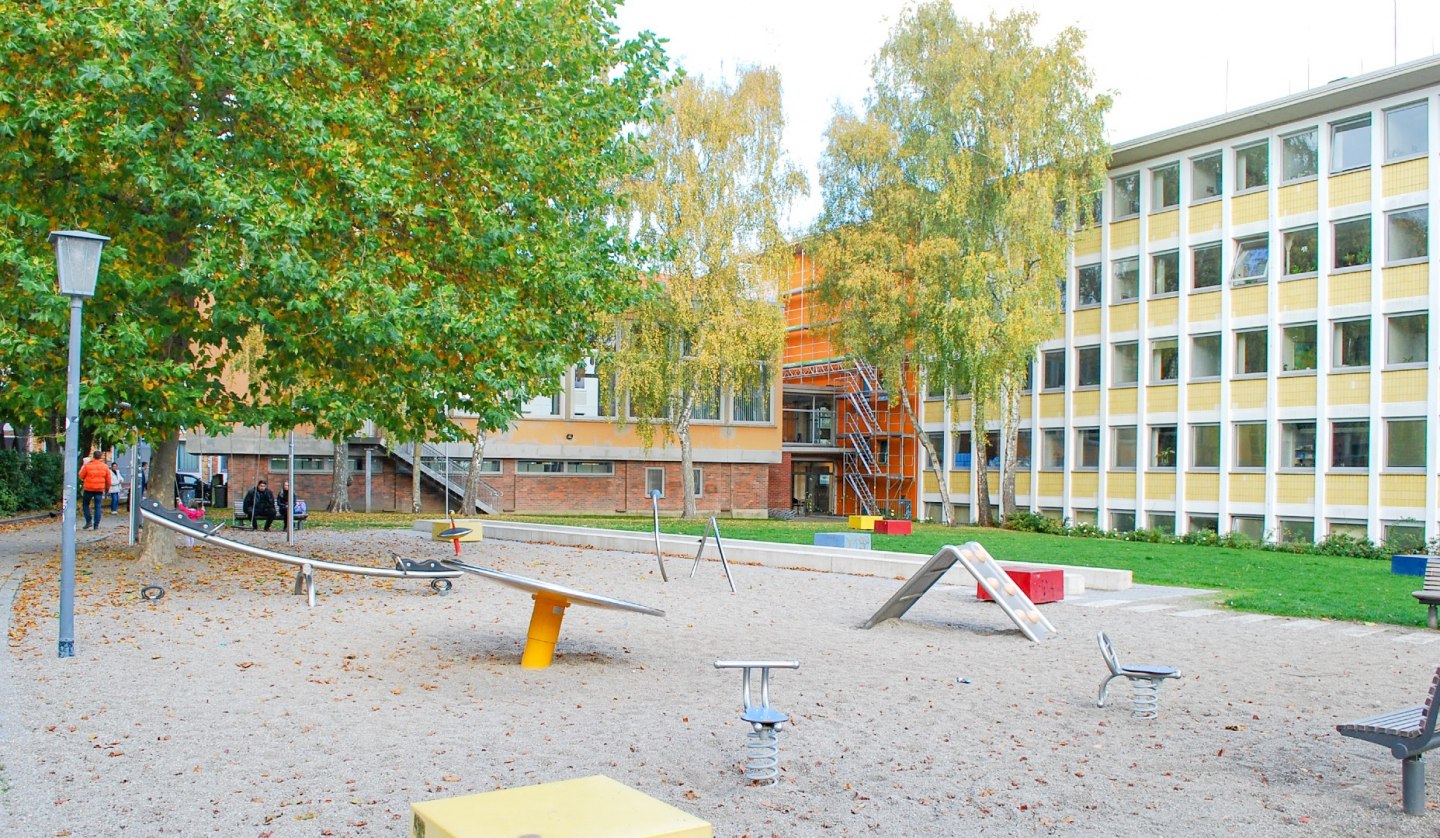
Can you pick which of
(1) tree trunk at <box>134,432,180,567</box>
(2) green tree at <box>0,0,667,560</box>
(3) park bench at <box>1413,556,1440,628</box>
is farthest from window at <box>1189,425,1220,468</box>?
(1) tree trunk at <box>134,432,180,567</box>

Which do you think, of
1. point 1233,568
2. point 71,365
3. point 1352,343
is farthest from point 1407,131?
point 71,365

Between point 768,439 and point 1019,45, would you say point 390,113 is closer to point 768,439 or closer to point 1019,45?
point 1019,45

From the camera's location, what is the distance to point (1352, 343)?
32.7 m

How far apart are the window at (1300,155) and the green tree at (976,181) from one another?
482 cm

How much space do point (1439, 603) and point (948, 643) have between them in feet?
18.5

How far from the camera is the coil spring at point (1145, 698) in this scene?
329 inches

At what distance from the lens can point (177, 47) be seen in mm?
15023

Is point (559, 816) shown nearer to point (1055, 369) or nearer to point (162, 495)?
point (162, 495)

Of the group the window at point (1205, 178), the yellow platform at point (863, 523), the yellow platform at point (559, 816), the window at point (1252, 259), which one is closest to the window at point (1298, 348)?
the window at point (1252, 259)

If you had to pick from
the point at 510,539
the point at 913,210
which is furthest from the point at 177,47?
the point at 913,210

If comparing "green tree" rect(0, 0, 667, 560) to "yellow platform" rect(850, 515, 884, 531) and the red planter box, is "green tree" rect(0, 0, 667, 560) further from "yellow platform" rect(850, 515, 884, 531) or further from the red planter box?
"yellow platform" rect(850, 515, 884, 531)

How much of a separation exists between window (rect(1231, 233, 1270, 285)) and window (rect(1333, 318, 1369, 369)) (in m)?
2.74

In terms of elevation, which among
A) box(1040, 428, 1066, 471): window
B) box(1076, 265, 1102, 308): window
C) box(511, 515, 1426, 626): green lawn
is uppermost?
box(1076, 265, 1102, 308): window

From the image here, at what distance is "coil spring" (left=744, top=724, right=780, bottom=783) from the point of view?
21.3ft
